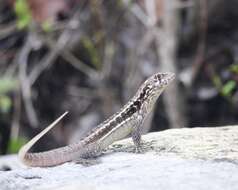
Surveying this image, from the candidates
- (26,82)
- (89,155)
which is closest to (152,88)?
(89,155)

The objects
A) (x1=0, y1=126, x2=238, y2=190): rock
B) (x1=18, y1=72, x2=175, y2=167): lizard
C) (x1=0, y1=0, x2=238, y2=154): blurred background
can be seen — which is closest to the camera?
(x1=0, y1=126, x2=238, y2=190): rock

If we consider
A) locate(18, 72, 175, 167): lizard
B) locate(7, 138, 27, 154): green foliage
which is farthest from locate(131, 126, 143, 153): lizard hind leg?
locate(7, 138, 27, 154): green foliage

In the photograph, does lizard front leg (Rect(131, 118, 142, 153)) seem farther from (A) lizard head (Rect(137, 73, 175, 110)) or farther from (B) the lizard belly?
(A) lizard head (Rect(137, 73, 175, 110))

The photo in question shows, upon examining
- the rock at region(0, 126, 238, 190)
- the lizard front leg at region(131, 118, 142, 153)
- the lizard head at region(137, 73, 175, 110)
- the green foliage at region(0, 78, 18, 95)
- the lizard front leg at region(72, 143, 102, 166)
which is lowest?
the rock at region(0, 126, 238, 190)

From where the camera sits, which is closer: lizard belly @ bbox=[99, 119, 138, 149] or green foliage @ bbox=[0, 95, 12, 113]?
lizard belly @ bbox=[99, 119, 138, 149]

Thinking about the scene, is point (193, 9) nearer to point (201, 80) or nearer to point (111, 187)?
point (201, 80)

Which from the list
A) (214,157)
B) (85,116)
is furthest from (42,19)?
(214,157)

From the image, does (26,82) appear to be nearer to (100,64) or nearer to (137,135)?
(100,64)
